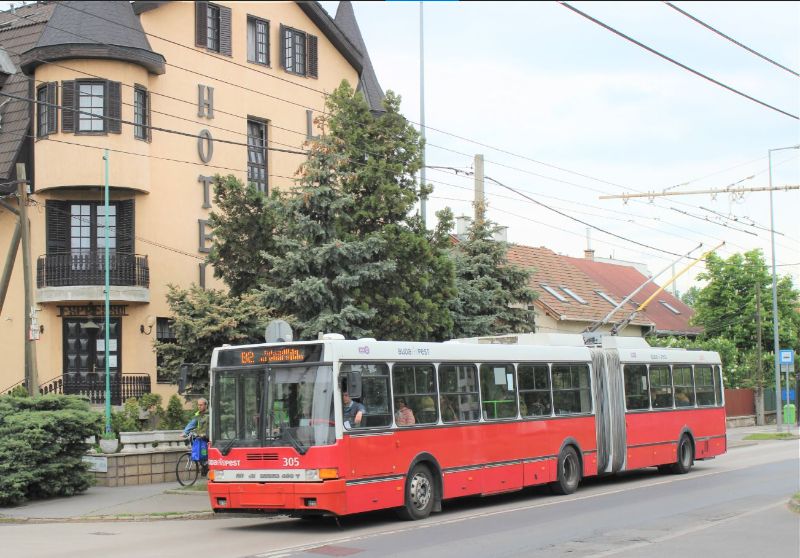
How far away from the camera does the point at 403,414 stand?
16.3 m

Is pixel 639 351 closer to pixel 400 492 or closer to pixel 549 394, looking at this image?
pixel 549 394

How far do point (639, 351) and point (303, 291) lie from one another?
750 cm

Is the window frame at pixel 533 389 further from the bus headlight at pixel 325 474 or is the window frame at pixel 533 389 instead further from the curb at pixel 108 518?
the curb at pixel 108 518

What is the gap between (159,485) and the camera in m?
22.1

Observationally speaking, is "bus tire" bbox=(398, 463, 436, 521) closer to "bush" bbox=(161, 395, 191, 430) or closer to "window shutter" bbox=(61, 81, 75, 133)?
"bush" bbox=(161, 395, 191, 430)

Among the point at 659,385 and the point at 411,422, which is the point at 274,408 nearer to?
the point at 411,422

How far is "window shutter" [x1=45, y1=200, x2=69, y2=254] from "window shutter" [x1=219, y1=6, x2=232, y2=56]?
7.28m

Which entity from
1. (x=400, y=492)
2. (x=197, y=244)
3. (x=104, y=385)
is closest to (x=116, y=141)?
(x=197, y=244)

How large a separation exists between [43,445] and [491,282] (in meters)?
15.8

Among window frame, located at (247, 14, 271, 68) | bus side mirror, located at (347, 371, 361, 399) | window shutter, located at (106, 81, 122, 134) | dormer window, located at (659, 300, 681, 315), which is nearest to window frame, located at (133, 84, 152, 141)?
window shutter, located at (106, 81, 122, 134)

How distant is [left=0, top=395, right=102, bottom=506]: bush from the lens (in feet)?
61.5

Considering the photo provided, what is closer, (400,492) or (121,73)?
(400,492)

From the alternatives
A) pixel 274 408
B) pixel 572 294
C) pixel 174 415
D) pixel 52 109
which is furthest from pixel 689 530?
pixel 572 294

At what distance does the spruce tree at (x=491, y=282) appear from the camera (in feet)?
102
